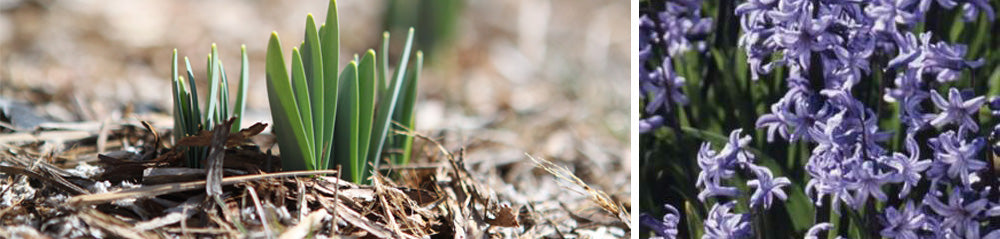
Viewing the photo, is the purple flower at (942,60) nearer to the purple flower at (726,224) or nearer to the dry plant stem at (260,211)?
the purple flower at (726,224)

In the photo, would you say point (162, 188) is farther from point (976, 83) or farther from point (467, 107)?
point (467, 107)

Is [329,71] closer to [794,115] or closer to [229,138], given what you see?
[229,138]

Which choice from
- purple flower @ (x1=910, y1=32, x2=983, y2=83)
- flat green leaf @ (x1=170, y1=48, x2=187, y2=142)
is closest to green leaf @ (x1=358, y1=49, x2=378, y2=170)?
flat green leaf @ (x1=170, y1=48, x2=187, y2=142)

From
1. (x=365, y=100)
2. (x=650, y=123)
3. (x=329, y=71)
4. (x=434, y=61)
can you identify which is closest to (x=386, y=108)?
(x=365, y=100)

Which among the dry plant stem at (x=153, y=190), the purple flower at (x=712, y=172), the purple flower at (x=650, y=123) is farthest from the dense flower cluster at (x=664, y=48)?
the dry plant stem at (x=153, y=190)

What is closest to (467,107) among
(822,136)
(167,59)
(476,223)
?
(167,59)
